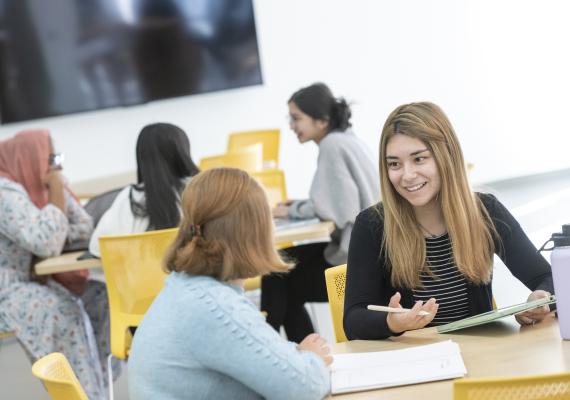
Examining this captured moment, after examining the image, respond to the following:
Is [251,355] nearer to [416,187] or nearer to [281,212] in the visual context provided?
[416,187]

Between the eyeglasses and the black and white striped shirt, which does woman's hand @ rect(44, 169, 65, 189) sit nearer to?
the eyeglasses

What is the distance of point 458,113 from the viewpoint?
864 cm

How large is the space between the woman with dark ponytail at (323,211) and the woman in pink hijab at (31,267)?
79 cm

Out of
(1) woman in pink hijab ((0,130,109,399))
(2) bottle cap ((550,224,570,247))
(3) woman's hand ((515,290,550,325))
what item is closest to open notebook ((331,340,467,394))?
(3) woman's hand ((515,290,550,325))

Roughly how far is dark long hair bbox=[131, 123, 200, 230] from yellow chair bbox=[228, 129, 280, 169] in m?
3.08

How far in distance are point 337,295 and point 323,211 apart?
5.12 ft

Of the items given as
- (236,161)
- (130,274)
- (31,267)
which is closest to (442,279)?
(130,274)

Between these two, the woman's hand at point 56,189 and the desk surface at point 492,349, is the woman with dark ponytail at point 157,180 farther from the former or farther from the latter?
the desk surface at point 492,349

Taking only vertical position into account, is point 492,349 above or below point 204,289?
below

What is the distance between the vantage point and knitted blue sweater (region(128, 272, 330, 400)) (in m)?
2.01

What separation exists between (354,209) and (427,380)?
2.32 meters

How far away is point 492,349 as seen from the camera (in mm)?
2207

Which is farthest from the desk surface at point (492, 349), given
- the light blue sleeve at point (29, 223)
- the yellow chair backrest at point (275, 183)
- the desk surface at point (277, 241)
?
the yellow chair backrest at point (275, 183)

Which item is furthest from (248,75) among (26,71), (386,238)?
(386,238)
